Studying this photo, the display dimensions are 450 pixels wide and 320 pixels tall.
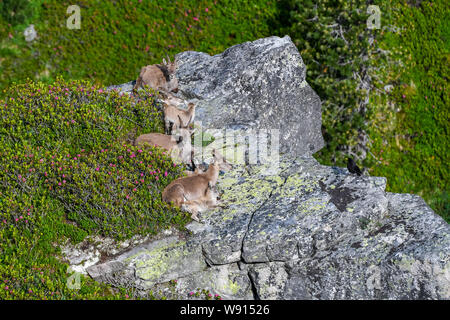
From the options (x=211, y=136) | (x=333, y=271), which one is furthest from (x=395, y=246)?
(x=211, y=136)

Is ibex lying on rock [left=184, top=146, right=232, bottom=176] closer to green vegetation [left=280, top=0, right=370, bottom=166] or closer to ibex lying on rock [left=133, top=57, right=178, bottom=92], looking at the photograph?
ibex lying on rock [left=133, top=57, right=178, bottom=92]

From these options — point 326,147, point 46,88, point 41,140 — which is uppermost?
point 46,88

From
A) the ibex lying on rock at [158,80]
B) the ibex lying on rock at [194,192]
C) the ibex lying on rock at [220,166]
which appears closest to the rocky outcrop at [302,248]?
the ibex lying on rock at [194,192]

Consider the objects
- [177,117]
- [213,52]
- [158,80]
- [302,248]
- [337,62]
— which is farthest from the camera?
[213,52]

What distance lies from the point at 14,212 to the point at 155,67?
5718 mm

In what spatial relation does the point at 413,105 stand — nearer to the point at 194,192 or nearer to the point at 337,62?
the point at 337,62

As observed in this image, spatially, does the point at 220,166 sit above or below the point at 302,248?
above

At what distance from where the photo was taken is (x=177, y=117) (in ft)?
40.3

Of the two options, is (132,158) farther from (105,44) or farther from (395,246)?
(105,44)

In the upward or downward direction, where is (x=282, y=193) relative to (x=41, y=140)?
downward

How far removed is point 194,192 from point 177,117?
2.70 m

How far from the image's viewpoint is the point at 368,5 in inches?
732

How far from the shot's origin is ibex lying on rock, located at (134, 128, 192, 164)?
1144 cm

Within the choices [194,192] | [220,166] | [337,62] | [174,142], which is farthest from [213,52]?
[194,192]
